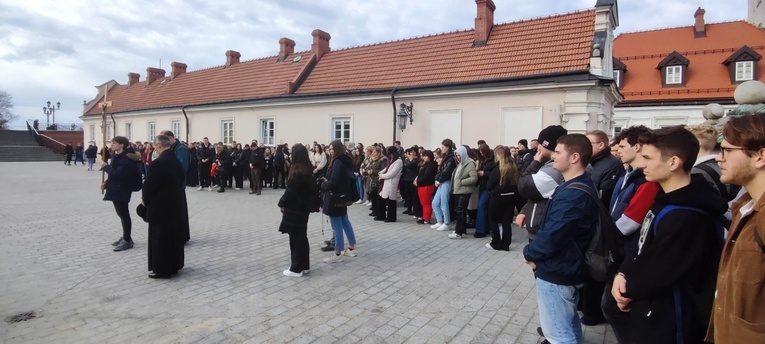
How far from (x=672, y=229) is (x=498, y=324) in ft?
8.06

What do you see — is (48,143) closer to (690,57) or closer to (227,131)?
(227,131)

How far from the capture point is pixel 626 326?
2.53m

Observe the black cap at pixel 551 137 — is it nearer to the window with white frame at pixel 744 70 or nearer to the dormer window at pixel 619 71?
the dormer window at pixel 619 71

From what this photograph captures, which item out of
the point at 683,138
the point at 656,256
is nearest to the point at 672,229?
the point at 656,256

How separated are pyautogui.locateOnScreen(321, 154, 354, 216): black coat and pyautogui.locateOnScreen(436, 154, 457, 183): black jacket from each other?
10.1 ft

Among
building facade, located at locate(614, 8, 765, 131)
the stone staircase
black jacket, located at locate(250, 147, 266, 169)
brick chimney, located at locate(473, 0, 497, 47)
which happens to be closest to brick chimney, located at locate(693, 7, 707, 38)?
building facade, located at locate(614, 8, 765, 131)

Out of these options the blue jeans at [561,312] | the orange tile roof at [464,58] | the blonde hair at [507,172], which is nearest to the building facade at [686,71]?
the orange tile roof at [464,58]

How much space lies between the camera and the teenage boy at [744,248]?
1.72m

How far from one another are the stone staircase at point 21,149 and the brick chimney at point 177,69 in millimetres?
17951

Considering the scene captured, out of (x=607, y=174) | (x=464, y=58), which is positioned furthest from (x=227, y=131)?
(x=607, y=174)

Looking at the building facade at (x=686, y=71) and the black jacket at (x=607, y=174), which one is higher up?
the building facade at (x=686, y=71)

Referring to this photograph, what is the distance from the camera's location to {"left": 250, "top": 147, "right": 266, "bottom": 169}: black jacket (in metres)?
15.4

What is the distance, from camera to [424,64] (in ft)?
59.1

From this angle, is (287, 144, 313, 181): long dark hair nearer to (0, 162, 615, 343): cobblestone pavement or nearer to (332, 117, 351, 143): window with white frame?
(0, 162, 615, 343): cobblestone pavement
